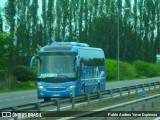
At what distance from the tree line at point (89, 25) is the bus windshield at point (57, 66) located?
5460cm

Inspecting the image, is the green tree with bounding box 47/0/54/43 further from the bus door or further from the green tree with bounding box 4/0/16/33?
the bus door

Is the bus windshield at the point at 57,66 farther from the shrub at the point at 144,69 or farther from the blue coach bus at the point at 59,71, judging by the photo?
the shrub at the point at 144,69

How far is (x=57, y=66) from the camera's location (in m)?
25.9

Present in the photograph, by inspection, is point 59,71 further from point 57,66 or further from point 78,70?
point 78,70

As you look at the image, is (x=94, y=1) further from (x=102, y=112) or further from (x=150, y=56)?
(x=102, y=112)

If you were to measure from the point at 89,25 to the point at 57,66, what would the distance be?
73.1m

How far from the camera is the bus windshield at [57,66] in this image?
84.9ft

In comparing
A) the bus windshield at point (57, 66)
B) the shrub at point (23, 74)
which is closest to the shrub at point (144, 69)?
the shrub at point (23, 74)

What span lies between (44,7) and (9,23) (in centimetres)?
1250

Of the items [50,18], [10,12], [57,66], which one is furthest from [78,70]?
[50,18]

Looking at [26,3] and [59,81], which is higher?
[26,3]

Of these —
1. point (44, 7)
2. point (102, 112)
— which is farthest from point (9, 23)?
point (102, 112)

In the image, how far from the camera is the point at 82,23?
324 feet

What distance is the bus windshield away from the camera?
84.9 feet
